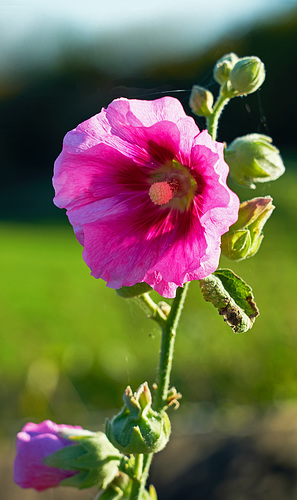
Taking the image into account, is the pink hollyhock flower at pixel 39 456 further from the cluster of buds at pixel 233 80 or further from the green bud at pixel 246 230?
the cluster of buds at pixel 233 80

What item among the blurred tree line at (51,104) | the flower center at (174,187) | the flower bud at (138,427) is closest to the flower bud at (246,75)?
the flower center at (174,187)

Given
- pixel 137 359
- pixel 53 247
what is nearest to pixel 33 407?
pixel 137 359

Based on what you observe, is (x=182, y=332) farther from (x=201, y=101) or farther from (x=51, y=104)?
(x=51, y=104)

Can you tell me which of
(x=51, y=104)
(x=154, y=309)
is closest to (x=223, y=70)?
(x=154, y=309)

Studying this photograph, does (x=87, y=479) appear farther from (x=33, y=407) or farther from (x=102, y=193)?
(x=33, y=407)

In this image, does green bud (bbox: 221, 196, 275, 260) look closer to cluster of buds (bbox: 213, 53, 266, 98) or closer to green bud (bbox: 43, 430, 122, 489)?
cluster of buds (bbox: 213, 53, 266, 98)
